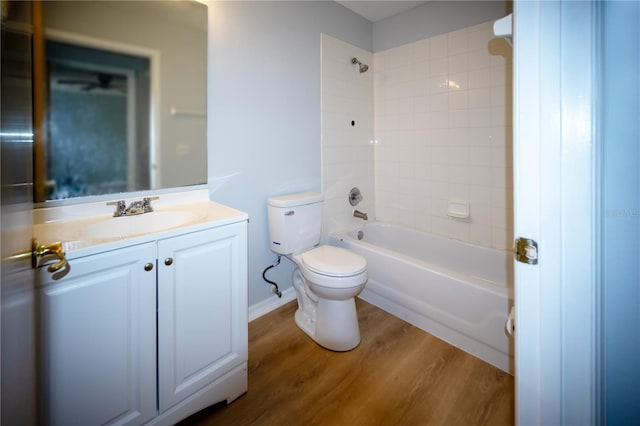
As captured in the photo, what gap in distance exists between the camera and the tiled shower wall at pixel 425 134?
7.37ft

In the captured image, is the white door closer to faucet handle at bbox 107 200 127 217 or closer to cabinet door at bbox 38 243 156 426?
cabinet door at bbox 38 243 156 426

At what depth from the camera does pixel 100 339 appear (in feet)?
3.33

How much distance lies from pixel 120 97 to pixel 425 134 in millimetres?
2226

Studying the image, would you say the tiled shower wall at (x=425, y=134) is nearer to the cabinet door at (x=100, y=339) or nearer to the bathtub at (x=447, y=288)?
the bathtub at (x=447, y=288)

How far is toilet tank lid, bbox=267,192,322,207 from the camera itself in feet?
6.56

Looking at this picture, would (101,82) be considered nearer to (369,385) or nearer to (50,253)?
(50,253)

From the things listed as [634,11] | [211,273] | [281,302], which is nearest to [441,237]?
[281,302]

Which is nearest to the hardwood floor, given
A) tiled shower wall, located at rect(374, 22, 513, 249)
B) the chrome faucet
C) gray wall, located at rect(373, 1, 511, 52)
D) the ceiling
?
the chrome faucet

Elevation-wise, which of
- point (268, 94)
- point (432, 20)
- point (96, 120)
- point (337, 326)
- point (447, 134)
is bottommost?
point (337, 326)

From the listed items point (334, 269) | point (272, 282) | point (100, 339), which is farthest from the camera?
point (272, 282)

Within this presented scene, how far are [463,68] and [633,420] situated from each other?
2402mm

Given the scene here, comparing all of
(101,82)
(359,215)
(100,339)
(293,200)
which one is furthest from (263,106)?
(100,339)

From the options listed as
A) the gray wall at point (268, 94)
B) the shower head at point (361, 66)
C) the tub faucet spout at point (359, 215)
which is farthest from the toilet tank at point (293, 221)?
the shower head at point (361, 66)

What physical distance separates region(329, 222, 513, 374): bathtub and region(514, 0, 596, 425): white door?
1090 mm
